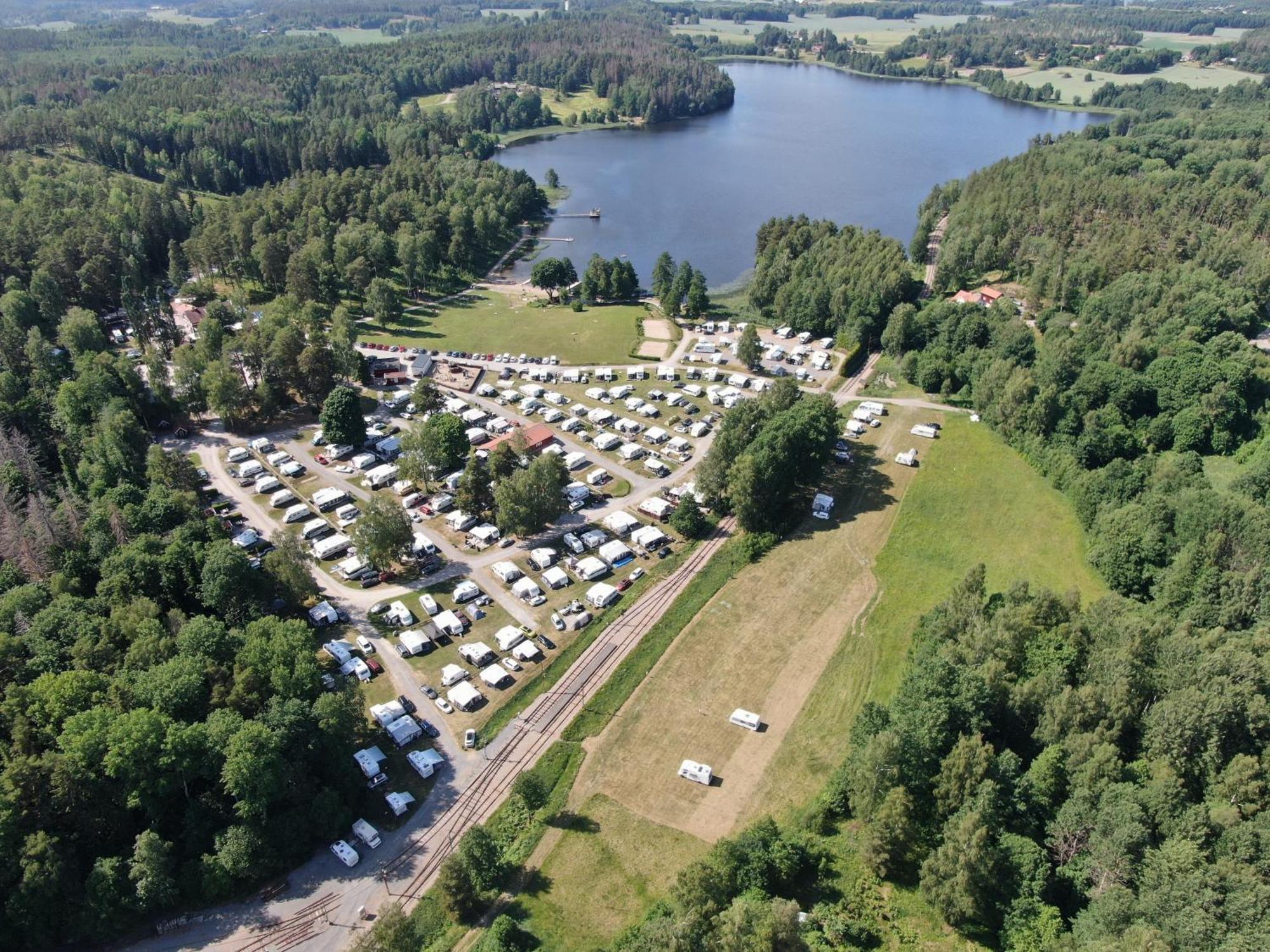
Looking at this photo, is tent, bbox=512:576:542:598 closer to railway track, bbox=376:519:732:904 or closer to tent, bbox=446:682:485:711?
railway track, bbox=376:519:732:904

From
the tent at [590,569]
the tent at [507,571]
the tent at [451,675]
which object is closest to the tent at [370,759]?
the tent at [451,675]

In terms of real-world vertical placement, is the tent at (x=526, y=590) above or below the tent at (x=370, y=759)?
above

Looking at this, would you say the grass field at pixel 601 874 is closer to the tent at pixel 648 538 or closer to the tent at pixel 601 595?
the tent at pixel 601 595

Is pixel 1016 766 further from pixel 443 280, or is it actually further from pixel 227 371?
pixel 443 280

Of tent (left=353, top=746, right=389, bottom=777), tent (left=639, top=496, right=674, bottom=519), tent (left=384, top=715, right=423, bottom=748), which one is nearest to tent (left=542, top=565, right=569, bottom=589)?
tent (left=639, top=496, right=674, bottom=519)

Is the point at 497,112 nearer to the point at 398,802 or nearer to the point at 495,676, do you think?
the point at 495,676
